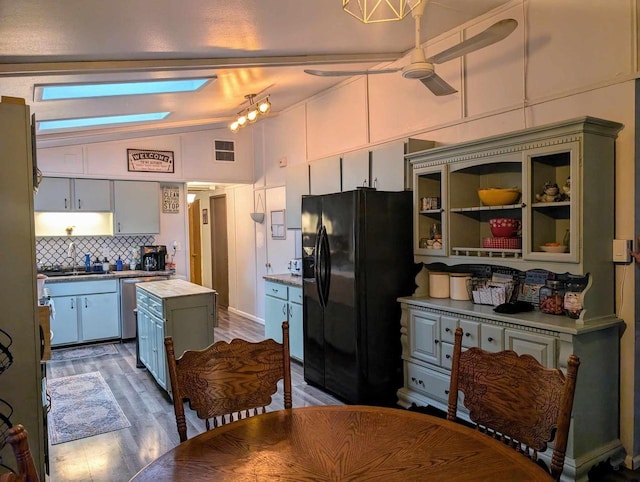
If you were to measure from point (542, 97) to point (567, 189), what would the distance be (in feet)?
2.48

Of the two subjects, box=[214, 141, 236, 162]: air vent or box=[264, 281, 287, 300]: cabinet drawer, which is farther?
box=[214, 141, 236, 162]: air vent

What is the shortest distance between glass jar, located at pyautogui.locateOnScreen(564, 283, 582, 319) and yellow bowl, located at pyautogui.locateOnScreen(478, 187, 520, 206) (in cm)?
73

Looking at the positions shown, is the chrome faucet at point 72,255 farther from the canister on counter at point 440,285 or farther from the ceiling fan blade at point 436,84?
the ceiling fan blade at point 436,84

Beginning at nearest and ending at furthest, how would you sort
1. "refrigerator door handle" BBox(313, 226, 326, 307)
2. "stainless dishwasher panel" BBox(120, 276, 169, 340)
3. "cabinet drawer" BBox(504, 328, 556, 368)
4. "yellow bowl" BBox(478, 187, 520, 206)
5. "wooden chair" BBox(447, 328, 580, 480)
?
"wooden chair" BBox(447, 328, 580, 480) → "cabinet drawer" BBox(504, 328, 556, 368) → "yellow bowl" BBox(478, 187, 520, 206) → "refrigerator door handle" BBox(313, 226, 326, 307) → "stainless dishwasher panel" BBox(120, 276, 169, 340)

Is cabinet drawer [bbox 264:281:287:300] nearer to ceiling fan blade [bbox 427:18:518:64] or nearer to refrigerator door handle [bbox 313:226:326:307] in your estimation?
refrigerator door handle [bbox 313:226:326:307]

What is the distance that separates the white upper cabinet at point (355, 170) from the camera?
4383 millimetres

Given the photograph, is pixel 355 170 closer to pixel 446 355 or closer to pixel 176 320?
pixel 446 355

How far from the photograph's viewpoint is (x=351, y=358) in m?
3.77

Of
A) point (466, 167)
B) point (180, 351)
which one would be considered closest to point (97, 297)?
point (180, 351)

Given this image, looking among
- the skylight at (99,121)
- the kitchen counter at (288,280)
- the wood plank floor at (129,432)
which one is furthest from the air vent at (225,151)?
the wood plank floor at (129,432)

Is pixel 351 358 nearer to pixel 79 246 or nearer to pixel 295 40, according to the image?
pixel 295 40

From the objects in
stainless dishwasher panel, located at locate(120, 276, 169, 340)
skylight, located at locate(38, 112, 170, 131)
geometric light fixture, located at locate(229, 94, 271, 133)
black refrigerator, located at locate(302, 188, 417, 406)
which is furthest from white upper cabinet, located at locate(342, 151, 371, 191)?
stainless dishwasher panel, located at locate(120, 276, 169, 340)

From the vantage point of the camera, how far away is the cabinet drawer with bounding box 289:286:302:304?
4.86 m

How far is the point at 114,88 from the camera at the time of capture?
404 cm
